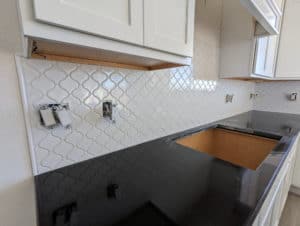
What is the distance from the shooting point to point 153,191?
0.58 metres

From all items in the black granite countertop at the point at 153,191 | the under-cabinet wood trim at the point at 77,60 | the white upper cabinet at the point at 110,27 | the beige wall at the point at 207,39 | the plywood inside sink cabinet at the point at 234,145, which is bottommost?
the plywood inside sink cabinet at the point at 234,145

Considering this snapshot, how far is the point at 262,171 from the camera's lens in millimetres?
707

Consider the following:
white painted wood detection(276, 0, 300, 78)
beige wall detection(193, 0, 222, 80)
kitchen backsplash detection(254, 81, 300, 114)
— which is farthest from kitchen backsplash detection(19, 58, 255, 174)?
kitchen backsplash detection(254, 81, 300, 114)

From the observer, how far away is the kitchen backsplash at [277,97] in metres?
2.21

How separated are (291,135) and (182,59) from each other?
1147 mm

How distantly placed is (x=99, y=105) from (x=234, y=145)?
1.24m

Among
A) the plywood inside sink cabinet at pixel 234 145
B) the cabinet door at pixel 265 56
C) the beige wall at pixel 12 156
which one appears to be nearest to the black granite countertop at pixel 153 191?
the beige wall at pixel 12 156

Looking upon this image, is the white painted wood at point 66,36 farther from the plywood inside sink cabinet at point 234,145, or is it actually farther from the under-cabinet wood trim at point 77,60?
the plywood inside sink cabinet at point 234,145

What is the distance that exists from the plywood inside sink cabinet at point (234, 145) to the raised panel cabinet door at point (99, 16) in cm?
91

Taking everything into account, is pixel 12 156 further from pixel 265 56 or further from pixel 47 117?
pixel 265 56

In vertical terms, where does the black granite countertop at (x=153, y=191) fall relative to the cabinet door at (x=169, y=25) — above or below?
below

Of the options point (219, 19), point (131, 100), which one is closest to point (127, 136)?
point (131, 100)

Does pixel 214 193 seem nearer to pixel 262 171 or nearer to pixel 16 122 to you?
pixel 262 171

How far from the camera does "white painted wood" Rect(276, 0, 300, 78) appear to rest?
71.4 inches
